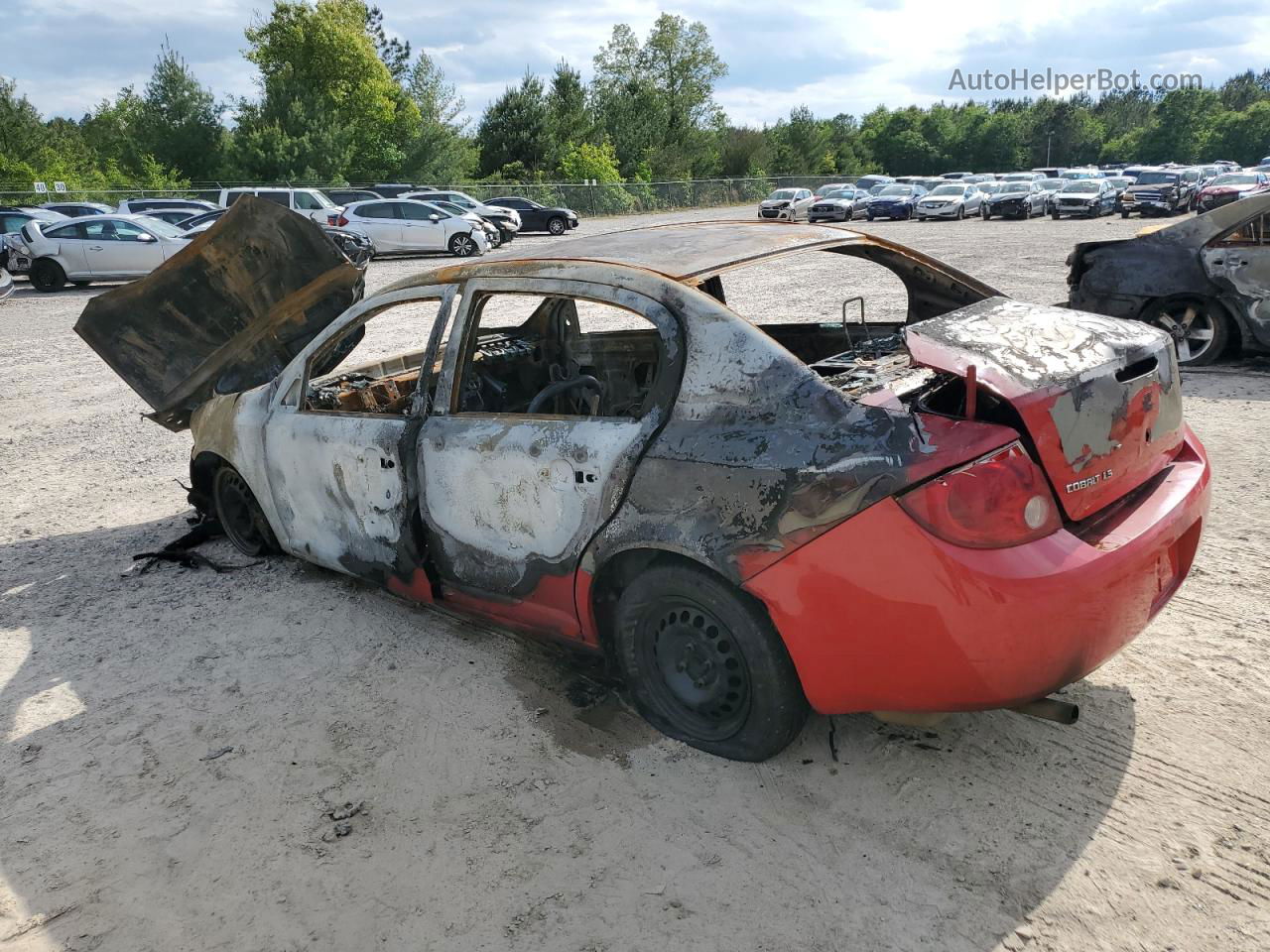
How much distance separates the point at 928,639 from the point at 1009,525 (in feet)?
1.21

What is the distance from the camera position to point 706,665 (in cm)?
284

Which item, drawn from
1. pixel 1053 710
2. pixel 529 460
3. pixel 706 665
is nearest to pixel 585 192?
pixel 529 460

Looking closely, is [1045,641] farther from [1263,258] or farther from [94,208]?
[94,208]

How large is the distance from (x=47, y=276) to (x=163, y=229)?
2.51 m

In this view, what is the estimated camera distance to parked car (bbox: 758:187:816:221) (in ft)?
125

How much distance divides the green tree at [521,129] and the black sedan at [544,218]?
19691 millimetres

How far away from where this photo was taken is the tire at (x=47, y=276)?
18.4 m

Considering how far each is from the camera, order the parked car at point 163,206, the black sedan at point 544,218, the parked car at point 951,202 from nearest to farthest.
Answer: the parked car at point 163,206 → the black sedan at point 544,218 → the parked car at point 951,202

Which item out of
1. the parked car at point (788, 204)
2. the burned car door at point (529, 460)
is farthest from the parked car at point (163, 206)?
the burned car door at point (529, 460)

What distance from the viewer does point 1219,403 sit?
6605 mm

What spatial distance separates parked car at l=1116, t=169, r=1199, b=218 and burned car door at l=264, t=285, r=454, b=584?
34.5m

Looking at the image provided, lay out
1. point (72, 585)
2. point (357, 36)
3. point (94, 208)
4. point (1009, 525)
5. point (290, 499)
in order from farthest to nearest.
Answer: point (357, 36), point (94, 208), point (72, 585), point (290, 499), point (1009, 525)

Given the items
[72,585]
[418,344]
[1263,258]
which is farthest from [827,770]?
[418,344]

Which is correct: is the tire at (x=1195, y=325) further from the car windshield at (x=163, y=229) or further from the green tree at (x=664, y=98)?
the green tree at (x=664, y=98)
